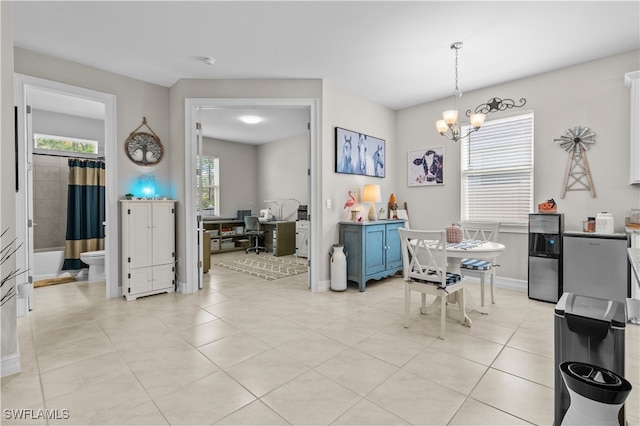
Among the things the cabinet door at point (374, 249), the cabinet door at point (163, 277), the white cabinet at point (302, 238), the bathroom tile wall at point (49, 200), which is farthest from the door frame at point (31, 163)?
the white cabinet at point (302, 238)

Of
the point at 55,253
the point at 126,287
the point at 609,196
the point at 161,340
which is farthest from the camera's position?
the point at 55,253

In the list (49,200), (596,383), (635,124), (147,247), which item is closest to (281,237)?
(147,247)

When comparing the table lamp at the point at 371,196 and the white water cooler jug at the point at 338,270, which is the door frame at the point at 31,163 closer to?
the white water cooler jug at the point at 338,270

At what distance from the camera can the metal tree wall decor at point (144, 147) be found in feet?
13.0

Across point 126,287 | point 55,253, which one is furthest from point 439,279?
point 55,253

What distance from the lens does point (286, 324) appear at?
2938 mm

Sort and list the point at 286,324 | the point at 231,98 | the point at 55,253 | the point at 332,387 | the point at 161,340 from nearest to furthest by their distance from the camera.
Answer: the point at 332,387 < the point at 161,340 < the point at 286,324 < the point at 231,98 < the point at 55,253

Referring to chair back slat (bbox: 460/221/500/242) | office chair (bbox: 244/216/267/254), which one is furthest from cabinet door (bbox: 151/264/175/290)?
chair back slat (bbox: 460/221/500/242)

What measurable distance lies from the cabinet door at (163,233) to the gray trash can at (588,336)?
13.2ft

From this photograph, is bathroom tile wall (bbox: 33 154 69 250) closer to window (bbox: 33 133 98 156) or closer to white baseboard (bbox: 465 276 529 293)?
window (bbox: 33 133 98 156)

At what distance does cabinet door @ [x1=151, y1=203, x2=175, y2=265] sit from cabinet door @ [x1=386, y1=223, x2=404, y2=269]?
9.79 feet

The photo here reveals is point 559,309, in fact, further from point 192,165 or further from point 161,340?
point 192,165

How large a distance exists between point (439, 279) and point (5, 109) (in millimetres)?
3419

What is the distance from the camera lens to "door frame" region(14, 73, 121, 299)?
3.26 m
